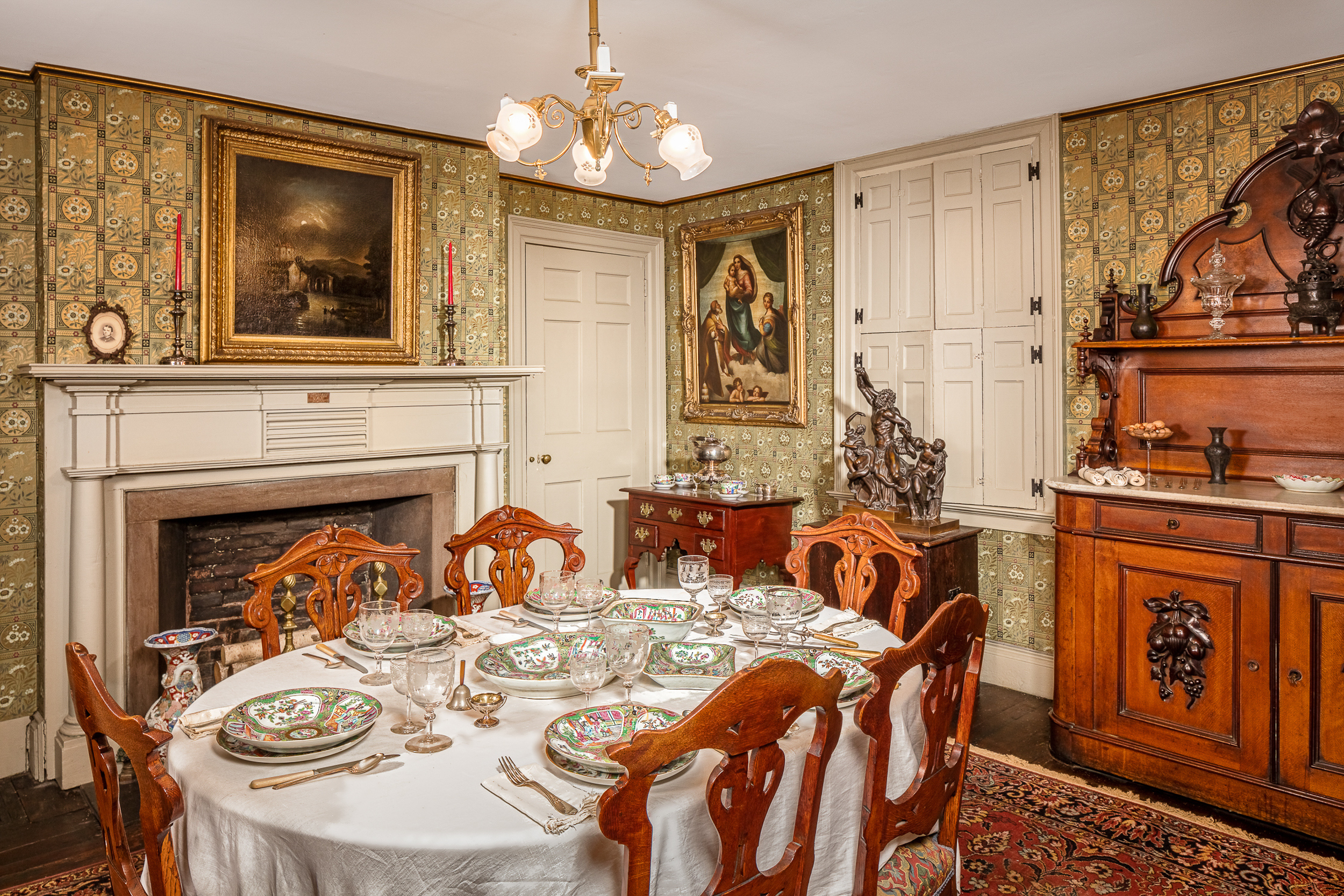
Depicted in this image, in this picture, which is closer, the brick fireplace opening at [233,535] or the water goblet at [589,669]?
the water goblet at [589,669]

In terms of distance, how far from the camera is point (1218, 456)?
3277 mm

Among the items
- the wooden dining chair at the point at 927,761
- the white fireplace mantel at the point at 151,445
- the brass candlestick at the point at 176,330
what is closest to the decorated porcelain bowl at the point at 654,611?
the wooden dining chair at the point at 927,761

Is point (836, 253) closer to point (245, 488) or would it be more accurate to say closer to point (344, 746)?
point (245, 488)

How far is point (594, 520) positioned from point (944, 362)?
232 centimetres

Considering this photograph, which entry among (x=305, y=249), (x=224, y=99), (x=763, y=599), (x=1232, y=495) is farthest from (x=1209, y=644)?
(x=224, y=99)

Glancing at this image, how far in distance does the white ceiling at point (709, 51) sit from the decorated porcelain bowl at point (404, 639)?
190 centimetres

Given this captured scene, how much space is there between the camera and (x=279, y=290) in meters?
3.72

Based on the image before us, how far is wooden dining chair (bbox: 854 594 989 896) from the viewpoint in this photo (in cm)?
152

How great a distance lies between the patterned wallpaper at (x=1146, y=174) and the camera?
3.34 metres

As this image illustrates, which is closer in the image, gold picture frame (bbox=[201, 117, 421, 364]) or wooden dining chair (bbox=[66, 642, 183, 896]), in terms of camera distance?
wooden dining chair (bbox=[66, 642, 183, 896])

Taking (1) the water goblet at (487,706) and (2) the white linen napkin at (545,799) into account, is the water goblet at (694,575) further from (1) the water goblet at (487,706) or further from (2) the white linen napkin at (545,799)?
(2) the white linen napkin at (545,799)

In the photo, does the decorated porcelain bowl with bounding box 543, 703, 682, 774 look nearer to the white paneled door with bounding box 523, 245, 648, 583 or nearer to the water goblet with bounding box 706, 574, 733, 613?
the water goblet with bounding box 706, 574, 733, 613

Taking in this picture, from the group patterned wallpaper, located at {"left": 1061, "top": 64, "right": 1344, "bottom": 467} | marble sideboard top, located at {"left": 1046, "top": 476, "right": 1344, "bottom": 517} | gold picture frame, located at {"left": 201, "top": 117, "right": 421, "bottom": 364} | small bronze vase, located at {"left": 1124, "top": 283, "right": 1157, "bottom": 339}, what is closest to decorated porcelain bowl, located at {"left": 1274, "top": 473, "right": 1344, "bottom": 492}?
marble sideboard top, located at {"left": 1046, "top": 476, "right": 1344, "bottom": 517}

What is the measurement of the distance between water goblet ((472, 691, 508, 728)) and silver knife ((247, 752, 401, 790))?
0.22 m
